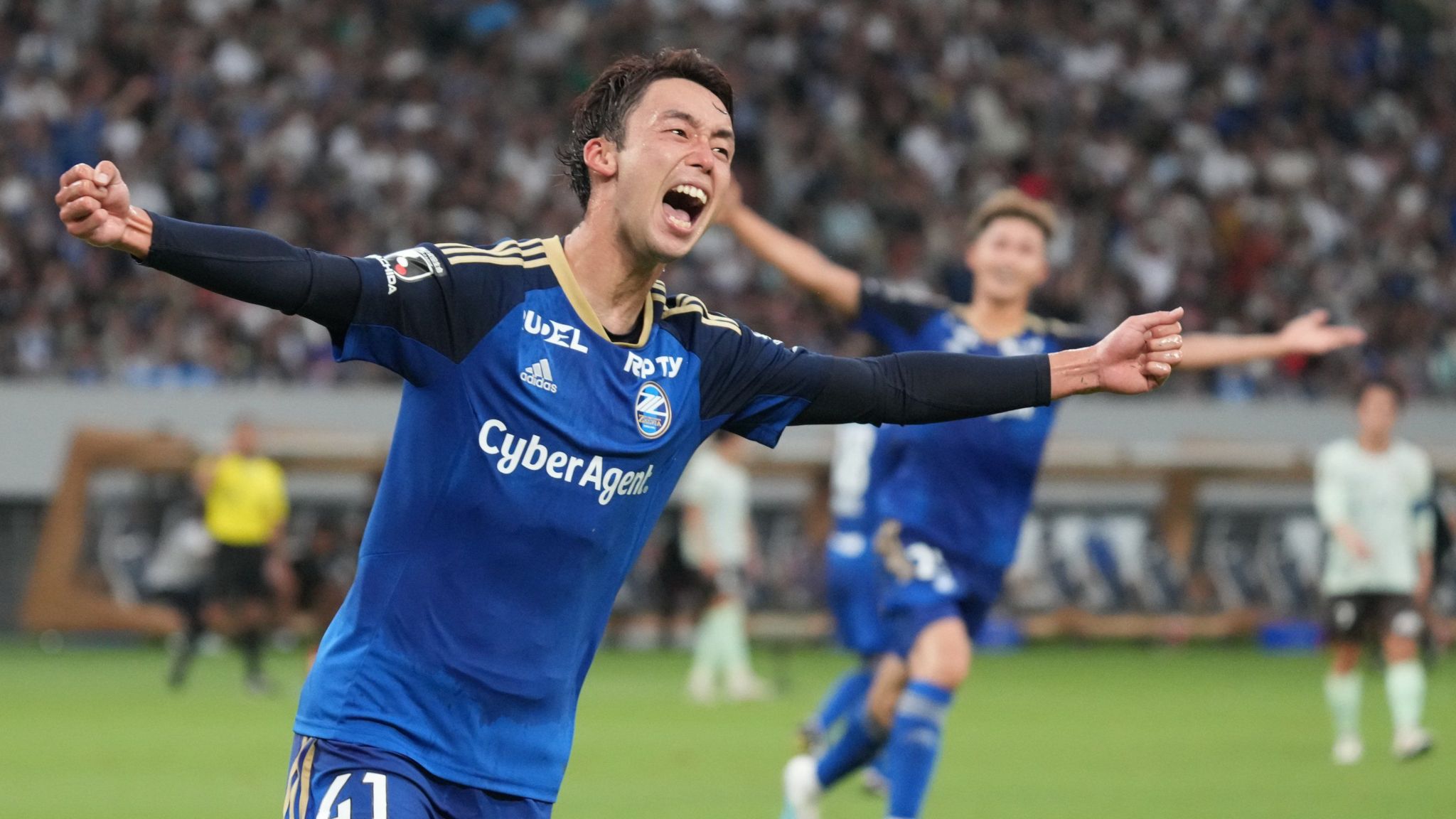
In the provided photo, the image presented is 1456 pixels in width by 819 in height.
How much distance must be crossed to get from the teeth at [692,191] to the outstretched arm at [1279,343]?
323 cm

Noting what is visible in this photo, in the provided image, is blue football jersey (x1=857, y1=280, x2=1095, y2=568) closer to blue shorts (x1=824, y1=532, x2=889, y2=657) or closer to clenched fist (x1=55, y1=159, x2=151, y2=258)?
blue shorts (x1=824, y1=532, x2=889, y2=657)

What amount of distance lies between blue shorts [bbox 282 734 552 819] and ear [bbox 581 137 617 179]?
1317 mm

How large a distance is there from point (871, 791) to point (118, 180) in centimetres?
833

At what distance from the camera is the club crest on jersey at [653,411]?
172 inches

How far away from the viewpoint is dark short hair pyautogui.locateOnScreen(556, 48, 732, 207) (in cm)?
446

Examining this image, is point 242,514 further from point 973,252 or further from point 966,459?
point 966,459

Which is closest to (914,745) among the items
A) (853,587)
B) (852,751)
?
(852,751)

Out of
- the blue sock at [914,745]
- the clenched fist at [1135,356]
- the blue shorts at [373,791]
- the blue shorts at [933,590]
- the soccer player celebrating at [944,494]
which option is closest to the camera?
the blue shorts at [373,791]

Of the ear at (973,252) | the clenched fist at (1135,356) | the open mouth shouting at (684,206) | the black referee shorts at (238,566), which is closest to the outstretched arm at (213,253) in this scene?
the open mouth shouting at (684,206)

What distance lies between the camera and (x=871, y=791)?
11.4m

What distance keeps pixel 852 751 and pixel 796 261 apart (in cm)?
235

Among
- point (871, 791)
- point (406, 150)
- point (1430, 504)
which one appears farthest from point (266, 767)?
point (406, 150)

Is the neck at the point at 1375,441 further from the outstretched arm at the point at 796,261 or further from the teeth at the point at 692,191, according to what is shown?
the teeth at the point at 692,191

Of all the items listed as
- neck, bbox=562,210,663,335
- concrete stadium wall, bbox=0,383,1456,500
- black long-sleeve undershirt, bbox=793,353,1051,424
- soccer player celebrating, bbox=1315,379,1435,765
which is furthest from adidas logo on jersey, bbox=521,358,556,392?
concrete stadium wall, bbox=0,383,1456,500
